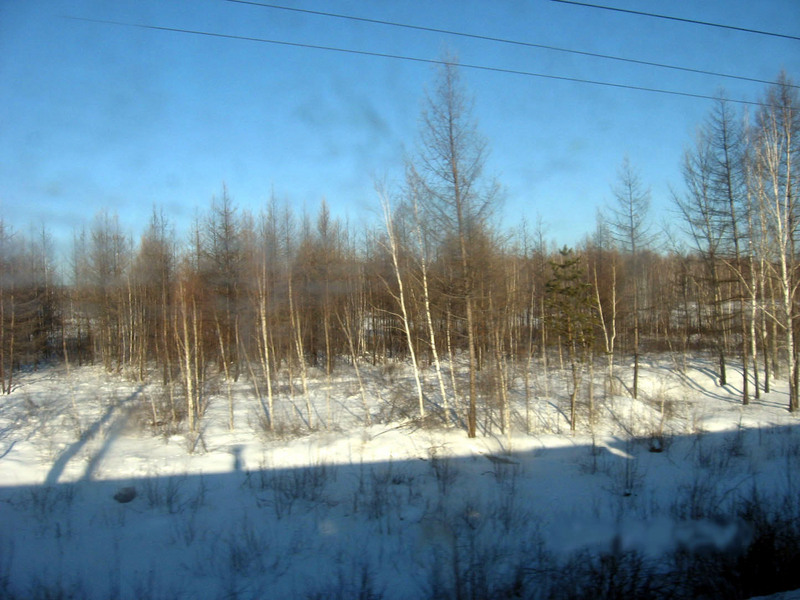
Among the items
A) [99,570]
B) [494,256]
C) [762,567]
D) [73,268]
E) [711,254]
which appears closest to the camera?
[762,567]

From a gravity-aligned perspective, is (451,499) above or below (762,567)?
below

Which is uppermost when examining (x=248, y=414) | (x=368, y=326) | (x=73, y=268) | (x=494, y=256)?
(x=73, y=268)

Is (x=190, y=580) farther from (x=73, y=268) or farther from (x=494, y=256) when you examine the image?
(x=73, y=268)

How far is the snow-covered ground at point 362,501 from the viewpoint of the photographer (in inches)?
177

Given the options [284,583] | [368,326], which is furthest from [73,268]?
[284,583]

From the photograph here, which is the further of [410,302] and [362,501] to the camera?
[410,302]

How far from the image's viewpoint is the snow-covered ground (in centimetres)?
450

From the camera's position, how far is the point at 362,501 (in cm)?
715

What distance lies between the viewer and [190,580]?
471cm

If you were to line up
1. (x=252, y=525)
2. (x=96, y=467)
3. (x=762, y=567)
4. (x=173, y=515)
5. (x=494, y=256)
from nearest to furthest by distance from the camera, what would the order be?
(x=762, y=567) < (x=252, y=525) < (x=173, y=515) < (x=96, y=467) < (x=494, y=256)

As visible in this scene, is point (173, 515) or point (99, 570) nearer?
point (99, 570)

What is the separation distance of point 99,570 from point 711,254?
21.2 metres

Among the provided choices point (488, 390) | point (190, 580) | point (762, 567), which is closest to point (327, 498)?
point (190, 580)

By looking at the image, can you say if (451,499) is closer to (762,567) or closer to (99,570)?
(762,567)
